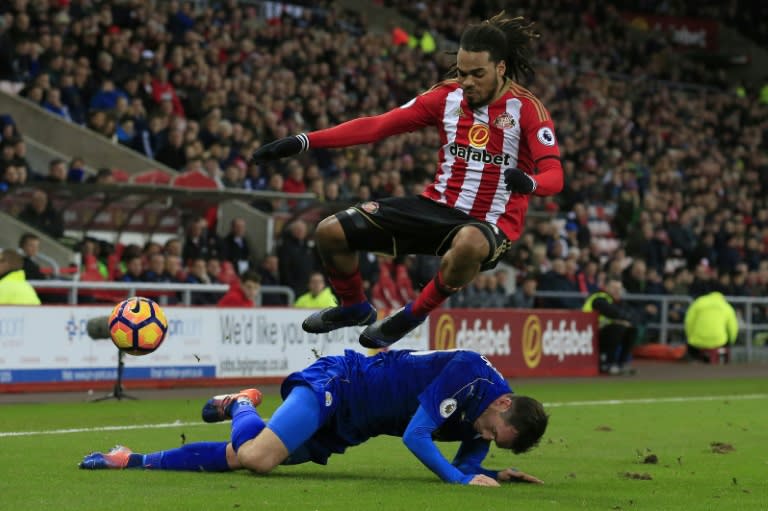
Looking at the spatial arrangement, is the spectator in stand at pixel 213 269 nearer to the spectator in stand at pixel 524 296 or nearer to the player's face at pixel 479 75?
the spectator in stand at pixel 524 296

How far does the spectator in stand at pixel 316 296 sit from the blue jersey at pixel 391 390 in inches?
398

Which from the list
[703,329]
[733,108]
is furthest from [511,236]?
[733,108]

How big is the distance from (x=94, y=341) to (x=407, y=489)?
9.08 metres

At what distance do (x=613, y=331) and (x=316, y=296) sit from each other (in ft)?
18.3

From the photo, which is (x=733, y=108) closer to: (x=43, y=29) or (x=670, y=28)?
(x=670, y=28)

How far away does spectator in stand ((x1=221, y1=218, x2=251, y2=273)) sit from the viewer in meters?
20.8

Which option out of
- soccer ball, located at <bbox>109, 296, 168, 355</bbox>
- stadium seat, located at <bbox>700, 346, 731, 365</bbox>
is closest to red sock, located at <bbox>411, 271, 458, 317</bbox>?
soccer ball, located at <bbox>109, 296, 168, 355</bbox>

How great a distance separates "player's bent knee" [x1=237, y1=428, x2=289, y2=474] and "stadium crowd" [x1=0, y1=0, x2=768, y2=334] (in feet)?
30.3

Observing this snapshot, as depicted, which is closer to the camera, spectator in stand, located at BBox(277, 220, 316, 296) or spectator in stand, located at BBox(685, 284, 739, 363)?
spectator in stand, located at BBox(277, 220, 316, 296)

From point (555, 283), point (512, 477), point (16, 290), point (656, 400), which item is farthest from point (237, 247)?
point (512, 477)

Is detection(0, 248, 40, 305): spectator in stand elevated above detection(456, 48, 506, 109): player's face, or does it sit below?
below

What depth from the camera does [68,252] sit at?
18891 millimetres

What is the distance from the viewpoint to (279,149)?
8359mm

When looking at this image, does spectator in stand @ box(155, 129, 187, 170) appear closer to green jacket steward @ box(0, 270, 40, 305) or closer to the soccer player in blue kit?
green jacket steward @ box(0, 270, 40, 305)
